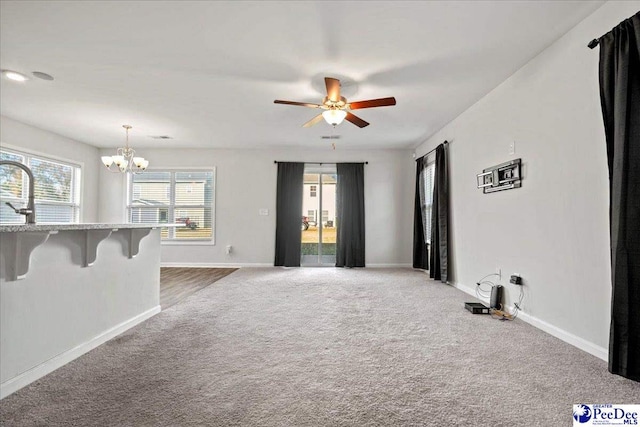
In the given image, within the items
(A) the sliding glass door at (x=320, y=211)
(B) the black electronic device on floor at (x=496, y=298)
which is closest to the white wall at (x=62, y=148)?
(A) the sliding glass door at (x=320, y=211)

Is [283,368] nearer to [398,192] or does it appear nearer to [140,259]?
[140,259]

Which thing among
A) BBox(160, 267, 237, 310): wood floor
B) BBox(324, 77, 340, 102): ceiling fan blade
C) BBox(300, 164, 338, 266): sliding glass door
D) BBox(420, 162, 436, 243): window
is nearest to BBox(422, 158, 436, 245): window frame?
BBox(420, 162, 436, 243): window

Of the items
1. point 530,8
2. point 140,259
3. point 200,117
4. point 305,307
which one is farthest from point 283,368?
point 200,117

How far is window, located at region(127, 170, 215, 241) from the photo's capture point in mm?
6883

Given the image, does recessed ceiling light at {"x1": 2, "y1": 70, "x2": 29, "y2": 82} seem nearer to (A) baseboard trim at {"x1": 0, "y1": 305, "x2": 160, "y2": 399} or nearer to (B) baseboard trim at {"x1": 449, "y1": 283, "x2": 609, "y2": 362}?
(A) baseboard trim at {"x1": 0, "y1": 305, "x2": 160, "y2": 399}

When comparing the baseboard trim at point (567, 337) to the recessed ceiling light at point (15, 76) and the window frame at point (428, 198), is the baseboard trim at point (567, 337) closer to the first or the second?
the window frame at point (428, 198)

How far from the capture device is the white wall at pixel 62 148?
16.1 feet

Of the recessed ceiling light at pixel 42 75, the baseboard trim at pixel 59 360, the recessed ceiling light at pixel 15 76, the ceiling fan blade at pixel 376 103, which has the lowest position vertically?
the baseboard trim at pixel 59 360

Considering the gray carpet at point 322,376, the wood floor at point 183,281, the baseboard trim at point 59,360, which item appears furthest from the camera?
the wood floor at point 183,281

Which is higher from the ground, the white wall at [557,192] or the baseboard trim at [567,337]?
the white wall at [557,192]

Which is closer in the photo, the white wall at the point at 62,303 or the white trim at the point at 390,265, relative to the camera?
the white wall at the point at 62,303

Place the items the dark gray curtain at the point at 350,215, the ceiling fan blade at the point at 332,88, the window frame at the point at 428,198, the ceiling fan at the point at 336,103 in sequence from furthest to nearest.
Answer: the dark gray curtain at the point at 350,215, the window frame at the point at 428,198, the ceiling fan at the point at 336,103, the ceiling fan blade at the point at 332,88

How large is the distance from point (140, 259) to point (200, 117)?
251 centimetres

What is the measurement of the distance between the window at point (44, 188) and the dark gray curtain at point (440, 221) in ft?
21.2
